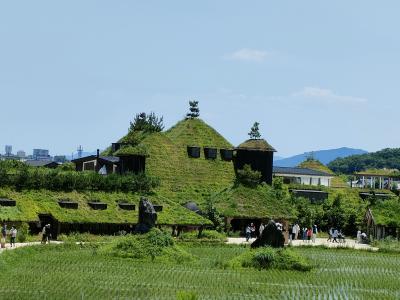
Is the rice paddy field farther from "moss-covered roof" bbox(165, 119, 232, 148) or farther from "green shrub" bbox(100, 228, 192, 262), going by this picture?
"moss-covered roof" bbox(165, 119, 232, 148)


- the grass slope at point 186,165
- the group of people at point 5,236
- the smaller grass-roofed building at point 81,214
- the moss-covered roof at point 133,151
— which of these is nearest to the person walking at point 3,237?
the group of people at point 5,236

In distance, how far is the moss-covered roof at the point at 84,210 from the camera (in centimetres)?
5366

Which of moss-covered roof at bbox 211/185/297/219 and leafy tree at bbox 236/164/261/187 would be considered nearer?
moss-covered roof at bbox 211/185/297/219

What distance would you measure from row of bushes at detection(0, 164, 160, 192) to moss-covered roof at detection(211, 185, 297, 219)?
584cm

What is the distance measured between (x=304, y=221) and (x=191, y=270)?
31724 millimetres

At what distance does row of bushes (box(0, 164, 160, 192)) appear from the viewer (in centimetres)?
5822

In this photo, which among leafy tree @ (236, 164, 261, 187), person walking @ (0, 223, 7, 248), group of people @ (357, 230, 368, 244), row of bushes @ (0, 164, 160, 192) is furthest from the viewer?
leafy tree @ (236, 164, 261, 187)

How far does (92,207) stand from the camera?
57562mm

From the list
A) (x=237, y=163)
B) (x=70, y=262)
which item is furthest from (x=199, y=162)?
(x=70, y=262)

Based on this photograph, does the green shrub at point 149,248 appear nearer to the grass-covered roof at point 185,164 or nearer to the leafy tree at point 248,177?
the grass-covered roof at point 185,164

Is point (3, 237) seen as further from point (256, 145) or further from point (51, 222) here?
point (256, 145)

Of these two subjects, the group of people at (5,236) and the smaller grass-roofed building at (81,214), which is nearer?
the group of people at (5,236)

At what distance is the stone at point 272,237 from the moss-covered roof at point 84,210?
13.3 meters

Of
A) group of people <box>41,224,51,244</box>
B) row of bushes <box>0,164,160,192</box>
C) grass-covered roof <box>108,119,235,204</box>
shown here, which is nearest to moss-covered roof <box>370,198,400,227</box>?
grass-covered roof <box>108,119,235,204</box>
